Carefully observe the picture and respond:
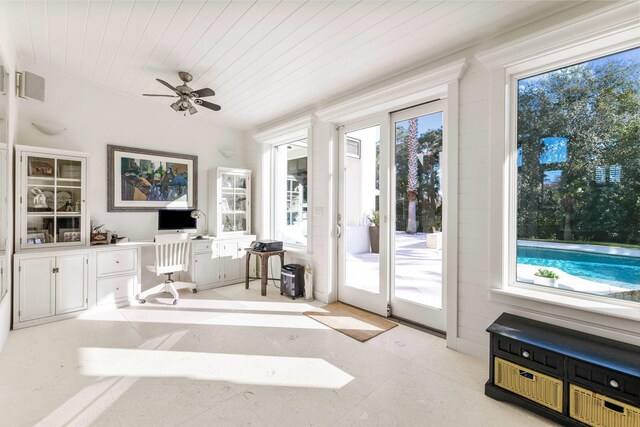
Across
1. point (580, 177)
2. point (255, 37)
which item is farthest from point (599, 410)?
point (255, 37)

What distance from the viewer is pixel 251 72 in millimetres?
3209

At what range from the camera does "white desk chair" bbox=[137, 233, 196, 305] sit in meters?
3.74

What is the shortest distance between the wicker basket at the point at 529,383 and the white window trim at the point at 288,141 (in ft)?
8.51

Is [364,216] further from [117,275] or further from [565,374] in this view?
[117,275]

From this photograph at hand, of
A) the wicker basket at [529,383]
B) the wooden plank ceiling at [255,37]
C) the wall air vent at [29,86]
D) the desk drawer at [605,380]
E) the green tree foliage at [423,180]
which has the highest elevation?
the wooden plank ceiling at [255,37]

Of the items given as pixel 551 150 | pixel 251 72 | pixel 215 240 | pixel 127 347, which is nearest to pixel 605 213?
pixel 551 150

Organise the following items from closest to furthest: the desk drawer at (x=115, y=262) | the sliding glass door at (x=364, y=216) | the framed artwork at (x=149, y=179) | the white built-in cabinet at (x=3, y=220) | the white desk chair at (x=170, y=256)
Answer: the white built-in cabinet at (x=3, y=220), the sliding glass door at (x=364, y=216), the desk drawer at (x=115, y=262), the white desk chair at (x=170, y=256), the framed artwork at (x=149, y=179)

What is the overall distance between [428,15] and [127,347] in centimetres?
372

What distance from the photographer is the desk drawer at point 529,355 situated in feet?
5.74

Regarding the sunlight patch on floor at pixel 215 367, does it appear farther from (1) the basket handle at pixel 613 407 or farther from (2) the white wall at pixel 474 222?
(1) the basket handle at pixel 613 407

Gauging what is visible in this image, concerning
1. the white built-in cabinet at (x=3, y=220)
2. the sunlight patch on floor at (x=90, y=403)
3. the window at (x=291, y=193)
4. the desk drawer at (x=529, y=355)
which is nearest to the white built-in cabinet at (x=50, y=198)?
the white built-in cabinet at (x=3, y=220)

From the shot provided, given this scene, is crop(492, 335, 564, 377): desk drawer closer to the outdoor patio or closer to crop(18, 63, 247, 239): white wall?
the outdoor patio

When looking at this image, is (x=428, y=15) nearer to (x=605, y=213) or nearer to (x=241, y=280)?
(x=605, y=213)

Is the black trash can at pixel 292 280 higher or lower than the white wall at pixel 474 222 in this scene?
lower
